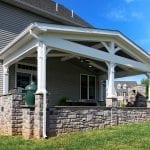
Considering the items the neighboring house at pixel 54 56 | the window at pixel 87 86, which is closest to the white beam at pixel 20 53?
the neighboring house at pixel 54 56

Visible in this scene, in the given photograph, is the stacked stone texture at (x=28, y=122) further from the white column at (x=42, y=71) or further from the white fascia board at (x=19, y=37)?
the white fascia board at (x=19, y=37)

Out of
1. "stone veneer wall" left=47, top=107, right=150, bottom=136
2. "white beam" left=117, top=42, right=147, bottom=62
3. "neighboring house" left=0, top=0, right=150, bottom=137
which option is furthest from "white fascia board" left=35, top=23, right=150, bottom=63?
"stone veneer wall" left=47, top=107, right=150, bottom=136

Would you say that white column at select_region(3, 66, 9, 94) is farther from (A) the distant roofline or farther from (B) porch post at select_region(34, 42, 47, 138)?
(B) porch post at select_region(34, 42, 47, 138)

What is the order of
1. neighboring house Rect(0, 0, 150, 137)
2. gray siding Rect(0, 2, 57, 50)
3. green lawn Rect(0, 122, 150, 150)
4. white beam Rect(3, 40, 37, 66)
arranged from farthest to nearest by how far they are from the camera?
gray siding Rect(0, 2, 57, 50)
white beam Rect(3, 40, 37, 66)
neighboring house Rect(0, 0, 150, 137)
green lawn Rect(0, 122, 150, 150)

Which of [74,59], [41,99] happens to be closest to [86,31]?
[41,99]

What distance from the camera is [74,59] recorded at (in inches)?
796

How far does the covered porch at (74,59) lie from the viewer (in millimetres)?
13469

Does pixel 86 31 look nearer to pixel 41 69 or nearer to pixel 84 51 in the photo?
pixel 84 51

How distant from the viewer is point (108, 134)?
41.9 feet

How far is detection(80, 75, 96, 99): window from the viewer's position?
70.5 ft

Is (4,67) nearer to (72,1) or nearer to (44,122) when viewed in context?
(44,122)

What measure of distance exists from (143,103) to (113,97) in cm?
694

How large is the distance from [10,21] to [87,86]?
652 cm

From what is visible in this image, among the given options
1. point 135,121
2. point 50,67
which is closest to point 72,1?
point 50,67
